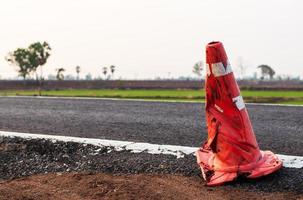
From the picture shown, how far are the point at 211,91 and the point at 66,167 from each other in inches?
74.9

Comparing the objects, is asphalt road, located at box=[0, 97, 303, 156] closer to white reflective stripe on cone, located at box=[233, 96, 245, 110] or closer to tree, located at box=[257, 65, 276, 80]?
white reflective stripe on cone, located at box=[233, 96, 245, 110]

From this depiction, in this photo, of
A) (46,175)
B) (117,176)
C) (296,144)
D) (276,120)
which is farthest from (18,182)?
(276,120)

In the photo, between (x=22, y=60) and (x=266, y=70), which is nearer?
(x=22, y=60)

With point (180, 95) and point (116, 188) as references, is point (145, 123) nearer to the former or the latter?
point (116, 188)

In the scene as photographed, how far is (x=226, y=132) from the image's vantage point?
448 centimetres

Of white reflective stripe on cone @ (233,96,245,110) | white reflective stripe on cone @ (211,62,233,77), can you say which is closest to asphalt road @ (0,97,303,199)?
white reflective stripe on cone @ (233,96,245,110)

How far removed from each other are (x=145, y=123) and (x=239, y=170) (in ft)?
13.0

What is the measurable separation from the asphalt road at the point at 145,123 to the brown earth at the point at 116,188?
164 cm

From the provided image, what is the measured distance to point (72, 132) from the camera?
23.6ft

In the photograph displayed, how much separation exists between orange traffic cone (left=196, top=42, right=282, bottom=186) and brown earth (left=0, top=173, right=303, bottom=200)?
0.82 feet

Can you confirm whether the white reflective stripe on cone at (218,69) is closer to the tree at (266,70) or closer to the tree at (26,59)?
the tree at (26,59)

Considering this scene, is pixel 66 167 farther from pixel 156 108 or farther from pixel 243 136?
pixel 156 108

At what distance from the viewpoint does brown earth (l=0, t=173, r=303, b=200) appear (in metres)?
3.96

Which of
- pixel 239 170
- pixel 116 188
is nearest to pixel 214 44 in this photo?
pixel 239 170
